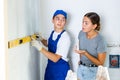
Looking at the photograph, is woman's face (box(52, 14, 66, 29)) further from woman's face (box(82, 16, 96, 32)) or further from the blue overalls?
woman's face (box(82, 16, 96, 32))

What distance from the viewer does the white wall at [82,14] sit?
234 centimetres

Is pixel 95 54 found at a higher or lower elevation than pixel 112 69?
higher

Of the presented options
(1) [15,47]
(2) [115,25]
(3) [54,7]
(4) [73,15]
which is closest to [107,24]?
(2) [115,25]

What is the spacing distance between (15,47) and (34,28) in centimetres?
55

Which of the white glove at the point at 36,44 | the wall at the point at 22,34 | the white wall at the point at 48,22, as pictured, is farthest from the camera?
the white glove at the point at 36,44

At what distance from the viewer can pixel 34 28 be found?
7.80 ft

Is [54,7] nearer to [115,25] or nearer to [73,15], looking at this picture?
[73,15]

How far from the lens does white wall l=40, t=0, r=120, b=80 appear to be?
2.34 meters

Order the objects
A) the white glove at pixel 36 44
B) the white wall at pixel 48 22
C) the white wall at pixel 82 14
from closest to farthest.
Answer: the white wall at pixel 48 22
the white glove at pixel 36 44
the white wall at pixel 82 14

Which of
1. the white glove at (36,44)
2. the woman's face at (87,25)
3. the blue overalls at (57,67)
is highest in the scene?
the woman's face at (87,25)

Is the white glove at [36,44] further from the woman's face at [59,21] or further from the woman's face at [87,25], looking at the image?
the woman's face at [87,25]

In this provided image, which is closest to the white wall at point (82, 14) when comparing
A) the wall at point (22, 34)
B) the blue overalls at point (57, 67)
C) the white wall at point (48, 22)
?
the white wall at point (48, 22)

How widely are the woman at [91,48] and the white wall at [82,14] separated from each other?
193 millimetres

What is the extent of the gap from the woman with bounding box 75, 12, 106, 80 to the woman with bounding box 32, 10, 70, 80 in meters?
0.15
